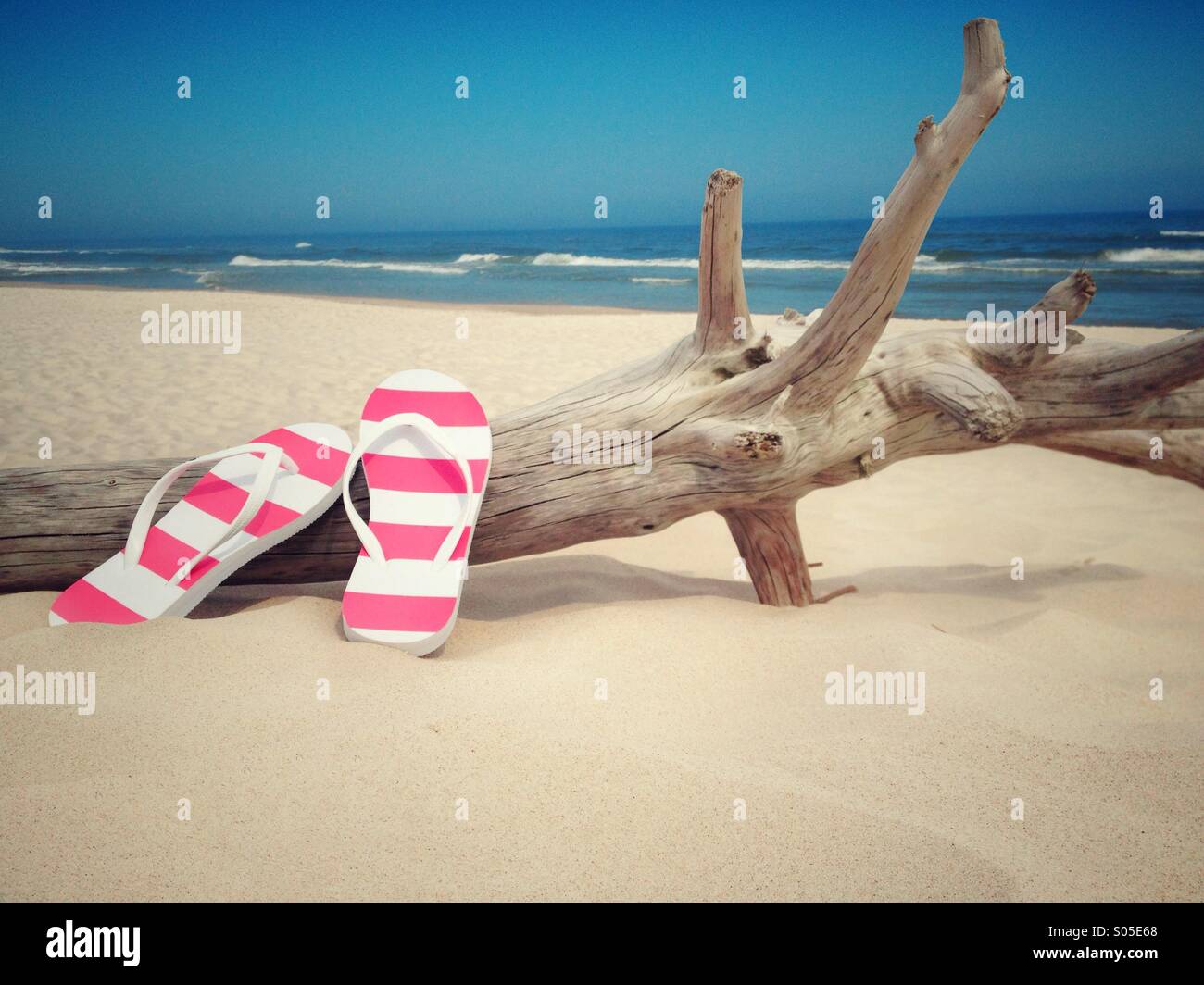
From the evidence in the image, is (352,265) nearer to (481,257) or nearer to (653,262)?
(481,257)

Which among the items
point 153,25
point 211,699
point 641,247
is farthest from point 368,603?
point 641,247

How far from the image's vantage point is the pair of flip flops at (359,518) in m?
2.54

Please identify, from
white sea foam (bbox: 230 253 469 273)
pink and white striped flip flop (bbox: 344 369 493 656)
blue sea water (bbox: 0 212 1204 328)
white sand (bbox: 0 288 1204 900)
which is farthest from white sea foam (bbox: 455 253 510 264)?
pink and white striped flip flop (bbox: 344 369 493 656)

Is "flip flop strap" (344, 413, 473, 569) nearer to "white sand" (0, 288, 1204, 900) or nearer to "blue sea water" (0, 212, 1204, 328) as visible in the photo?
"white sand" (0, 288, 1204, 900)

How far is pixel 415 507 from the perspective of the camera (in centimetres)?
280

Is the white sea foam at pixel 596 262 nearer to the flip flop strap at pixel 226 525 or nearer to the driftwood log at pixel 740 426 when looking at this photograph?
the driftwood log at pixel 740 426

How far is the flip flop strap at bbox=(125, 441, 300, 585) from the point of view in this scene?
2.61m

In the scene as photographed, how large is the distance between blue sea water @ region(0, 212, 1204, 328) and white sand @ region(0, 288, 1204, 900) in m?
10.4

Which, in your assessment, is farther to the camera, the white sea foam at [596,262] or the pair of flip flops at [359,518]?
the white sea foam at [596,262]

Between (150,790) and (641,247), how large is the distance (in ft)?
89.5

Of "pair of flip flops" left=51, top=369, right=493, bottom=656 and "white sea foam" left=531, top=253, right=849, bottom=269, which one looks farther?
"white sea foam" left=531, top=253, right=849, bottom=269

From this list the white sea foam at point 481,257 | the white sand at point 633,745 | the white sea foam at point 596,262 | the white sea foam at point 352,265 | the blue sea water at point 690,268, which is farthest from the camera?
the white sea foam at point 481,257

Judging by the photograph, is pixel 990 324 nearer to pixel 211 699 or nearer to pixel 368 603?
pixel 368 603

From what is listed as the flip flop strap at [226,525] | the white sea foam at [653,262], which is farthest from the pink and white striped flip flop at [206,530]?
the white sea foam at [653,262]
